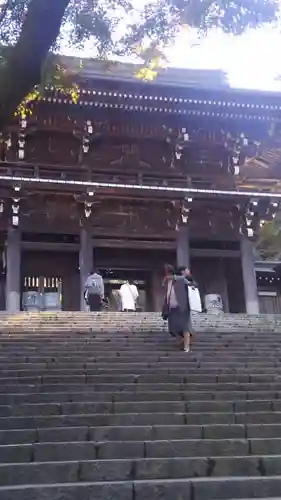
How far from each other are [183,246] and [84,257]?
2962mm

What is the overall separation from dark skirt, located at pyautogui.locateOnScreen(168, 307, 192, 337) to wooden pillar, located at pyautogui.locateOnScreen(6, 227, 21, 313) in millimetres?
7299

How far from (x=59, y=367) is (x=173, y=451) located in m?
2.90

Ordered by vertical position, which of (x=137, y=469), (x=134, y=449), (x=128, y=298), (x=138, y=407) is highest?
(x=128, y=298)

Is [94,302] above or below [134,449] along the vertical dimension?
above

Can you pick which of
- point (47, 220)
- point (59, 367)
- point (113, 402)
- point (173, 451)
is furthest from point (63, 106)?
point (173, 451)

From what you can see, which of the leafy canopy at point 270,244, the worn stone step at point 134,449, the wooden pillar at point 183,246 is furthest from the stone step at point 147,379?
the leafy canopy at point 270,244

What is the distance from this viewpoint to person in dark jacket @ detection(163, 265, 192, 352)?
896 cm

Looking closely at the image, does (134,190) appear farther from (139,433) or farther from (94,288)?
(139,433)

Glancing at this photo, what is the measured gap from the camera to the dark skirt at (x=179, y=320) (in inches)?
353

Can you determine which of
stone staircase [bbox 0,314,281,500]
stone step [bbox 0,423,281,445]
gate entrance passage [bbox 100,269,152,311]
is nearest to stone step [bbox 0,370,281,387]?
stone staircase [bbox 0,314,281,500]

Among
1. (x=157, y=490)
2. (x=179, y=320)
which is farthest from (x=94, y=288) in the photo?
(x=157, y=490)

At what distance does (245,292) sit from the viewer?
17.5 meters

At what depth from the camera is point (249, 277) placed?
17.6m

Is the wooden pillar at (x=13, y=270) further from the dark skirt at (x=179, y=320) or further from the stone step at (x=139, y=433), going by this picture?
the stone step at (x=139, y=433)
